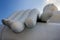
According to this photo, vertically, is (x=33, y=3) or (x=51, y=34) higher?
(x=33, y=3)

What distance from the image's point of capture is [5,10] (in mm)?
1998

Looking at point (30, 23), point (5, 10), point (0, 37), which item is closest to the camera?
point (30, 23)

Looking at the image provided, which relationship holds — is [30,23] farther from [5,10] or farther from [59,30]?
[5,10]

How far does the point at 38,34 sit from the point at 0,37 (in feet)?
0.91

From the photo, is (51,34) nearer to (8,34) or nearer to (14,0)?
(8,34)

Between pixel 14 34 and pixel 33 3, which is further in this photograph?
pixel 33 3

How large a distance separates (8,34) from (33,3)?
3.98ft

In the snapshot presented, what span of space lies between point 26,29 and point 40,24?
10 cm

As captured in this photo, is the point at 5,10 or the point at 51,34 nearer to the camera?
the point at 51,34

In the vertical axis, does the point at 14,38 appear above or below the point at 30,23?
below

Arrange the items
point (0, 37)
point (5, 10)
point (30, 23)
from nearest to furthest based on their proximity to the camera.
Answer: point (30, 23), point (0, 37), point (5, 10)

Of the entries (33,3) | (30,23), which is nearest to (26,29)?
(30,23)

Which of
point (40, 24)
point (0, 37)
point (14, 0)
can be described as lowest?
point (0, 37)

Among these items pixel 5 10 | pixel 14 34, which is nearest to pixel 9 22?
pixel 14 34
